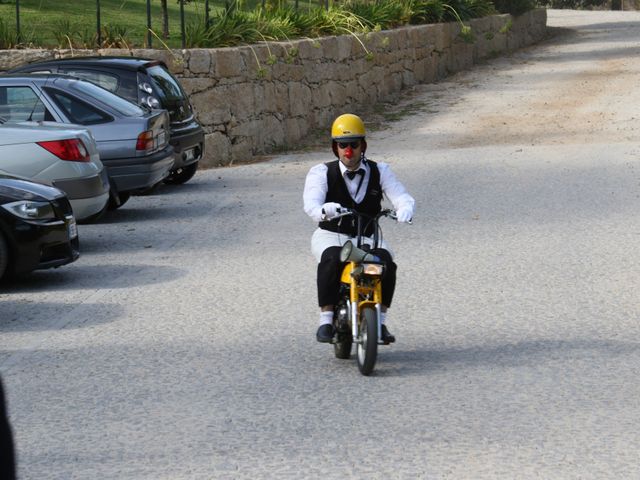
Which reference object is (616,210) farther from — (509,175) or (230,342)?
(230,342)

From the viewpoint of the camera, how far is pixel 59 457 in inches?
212

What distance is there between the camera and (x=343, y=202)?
722 centimetres

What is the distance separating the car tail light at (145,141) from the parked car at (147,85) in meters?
1.23

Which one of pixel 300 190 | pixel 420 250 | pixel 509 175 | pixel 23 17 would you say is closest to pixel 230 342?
pixel 420 250

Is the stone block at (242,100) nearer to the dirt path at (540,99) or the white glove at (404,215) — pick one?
the dirt path at (540,99)

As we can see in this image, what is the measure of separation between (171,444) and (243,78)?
14811 mm

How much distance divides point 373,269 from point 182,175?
10.2 meters

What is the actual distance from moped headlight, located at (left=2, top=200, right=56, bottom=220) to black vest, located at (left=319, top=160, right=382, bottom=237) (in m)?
3.36

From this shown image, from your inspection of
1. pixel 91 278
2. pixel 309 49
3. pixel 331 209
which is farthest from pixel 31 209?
pixel 309 49

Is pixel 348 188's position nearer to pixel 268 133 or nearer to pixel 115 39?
pixel 115 39

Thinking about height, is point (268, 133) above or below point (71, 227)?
below

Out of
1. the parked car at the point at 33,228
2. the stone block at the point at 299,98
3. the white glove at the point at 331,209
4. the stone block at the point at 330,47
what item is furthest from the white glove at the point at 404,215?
the stone block at the point at 330,47

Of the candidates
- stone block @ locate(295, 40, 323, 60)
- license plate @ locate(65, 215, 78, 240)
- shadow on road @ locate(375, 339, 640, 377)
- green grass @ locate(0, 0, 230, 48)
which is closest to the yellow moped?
shadow on road @ locate(375, 339, 640, 377)

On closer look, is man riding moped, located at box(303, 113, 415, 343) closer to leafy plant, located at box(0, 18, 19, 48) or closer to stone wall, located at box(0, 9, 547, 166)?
stone wall, located at box(0, 9, 547, 166)
